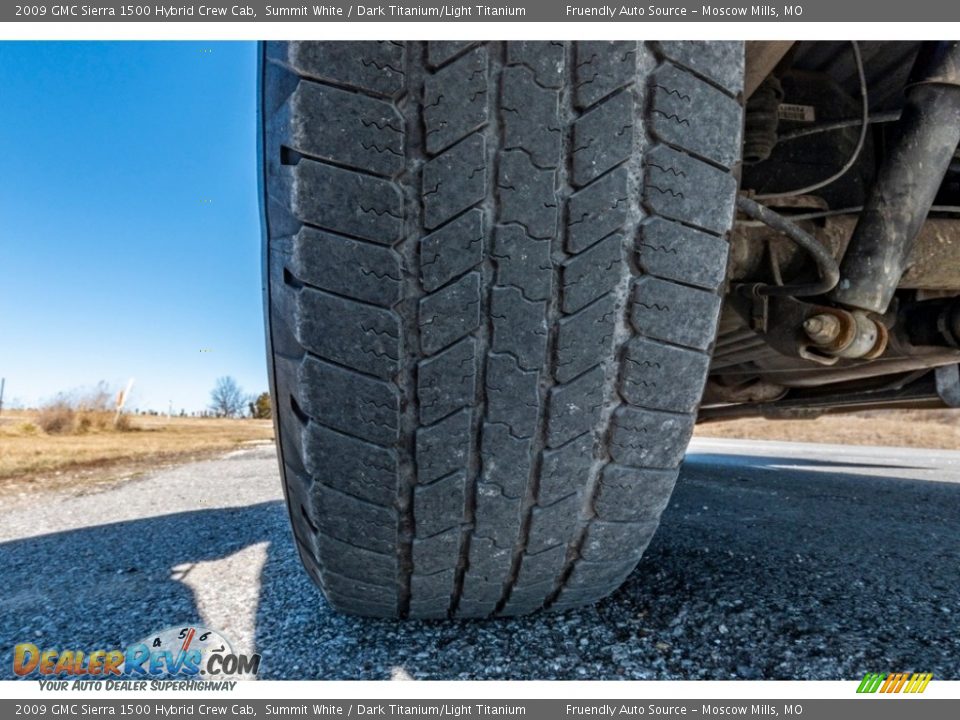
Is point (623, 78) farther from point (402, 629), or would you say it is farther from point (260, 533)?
point (260, 533)

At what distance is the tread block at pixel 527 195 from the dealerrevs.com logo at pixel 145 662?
0.77m

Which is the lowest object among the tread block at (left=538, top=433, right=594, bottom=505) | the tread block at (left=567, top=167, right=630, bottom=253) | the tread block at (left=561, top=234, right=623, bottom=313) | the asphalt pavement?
the asphalt pavement

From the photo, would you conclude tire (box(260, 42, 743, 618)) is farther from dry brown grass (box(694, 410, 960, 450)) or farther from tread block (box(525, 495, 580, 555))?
dry brown grass (box(694, 410, 960, 450))

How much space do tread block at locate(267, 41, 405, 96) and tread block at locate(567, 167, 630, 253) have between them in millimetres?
255

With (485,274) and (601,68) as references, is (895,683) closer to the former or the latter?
(485,274)

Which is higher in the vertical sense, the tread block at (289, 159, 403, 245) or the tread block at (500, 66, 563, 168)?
the tread block at (500, 66, 563, 168)

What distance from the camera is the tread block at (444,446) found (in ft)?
2.43

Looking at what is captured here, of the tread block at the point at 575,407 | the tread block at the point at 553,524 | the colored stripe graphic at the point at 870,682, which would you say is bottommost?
the colored stripe graphic at the point at 870,682

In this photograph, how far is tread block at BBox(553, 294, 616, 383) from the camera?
2.38ft

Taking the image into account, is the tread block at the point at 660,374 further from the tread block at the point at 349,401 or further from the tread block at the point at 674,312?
the tread block at the point at 349,401

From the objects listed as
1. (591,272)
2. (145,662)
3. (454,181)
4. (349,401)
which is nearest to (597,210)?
(591,272)

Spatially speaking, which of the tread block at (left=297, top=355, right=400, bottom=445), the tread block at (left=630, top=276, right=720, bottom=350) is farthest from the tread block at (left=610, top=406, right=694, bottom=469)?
the tread block at (left=297, top=355, right=400, bottom=445)

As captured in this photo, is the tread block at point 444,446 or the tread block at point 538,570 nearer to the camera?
the tread block at point 444,446

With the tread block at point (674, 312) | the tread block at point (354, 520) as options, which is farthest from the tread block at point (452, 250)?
the tread block at point (354, 520)
